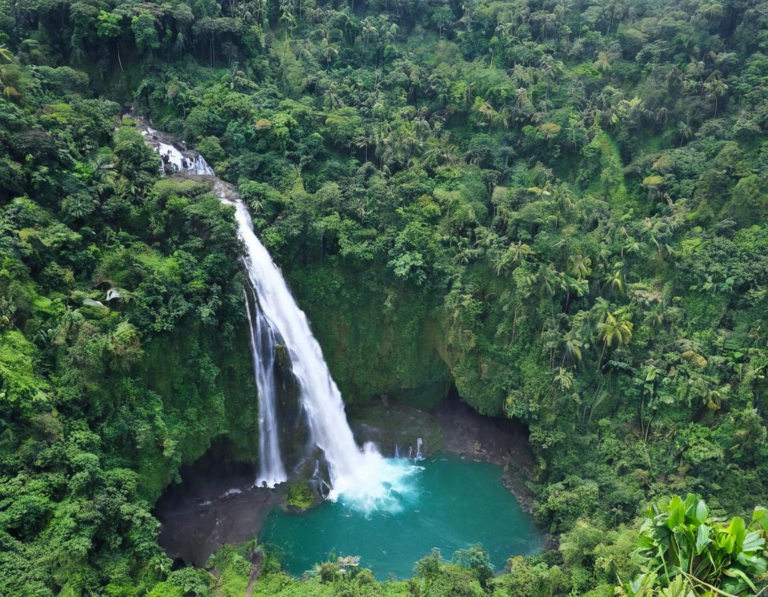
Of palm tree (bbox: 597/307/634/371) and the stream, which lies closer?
the stream

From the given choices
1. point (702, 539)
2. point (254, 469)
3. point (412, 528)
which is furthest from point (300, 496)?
point (702, 539)

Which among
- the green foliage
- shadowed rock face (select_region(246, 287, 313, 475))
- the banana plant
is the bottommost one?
the green foliage

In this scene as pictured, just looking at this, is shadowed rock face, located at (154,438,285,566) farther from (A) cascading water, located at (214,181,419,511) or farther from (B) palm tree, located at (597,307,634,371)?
(B) palm tree, located at (597,307,634,371)

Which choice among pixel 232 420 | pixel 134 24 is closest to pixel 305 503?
pixel 232 420

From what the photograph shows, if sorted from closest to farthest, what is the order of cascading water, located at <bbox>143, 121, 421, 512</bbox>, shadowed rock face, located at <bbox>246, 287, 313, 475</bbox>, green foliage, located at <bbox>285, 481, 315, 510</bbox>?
green foliage, located at <bbox>285, 481, 315, 510</bbox> < cascading water, located at <bbox>143, 121, 421, 512</bbox> < shadowed rock face, located at <bbox>246, 287, 313, 475</bbox>

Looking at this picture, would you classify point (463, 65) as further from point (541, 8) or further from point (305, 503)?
point (305, 503)

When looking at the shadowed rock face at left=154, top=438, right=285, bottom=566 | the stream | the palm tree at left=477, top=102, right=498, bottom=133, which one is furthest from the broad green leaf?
the palm tree at left=477, top=102, right=498, bottom=133

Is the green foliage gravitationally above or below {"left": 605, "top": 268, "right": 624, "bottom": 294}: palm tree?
below
